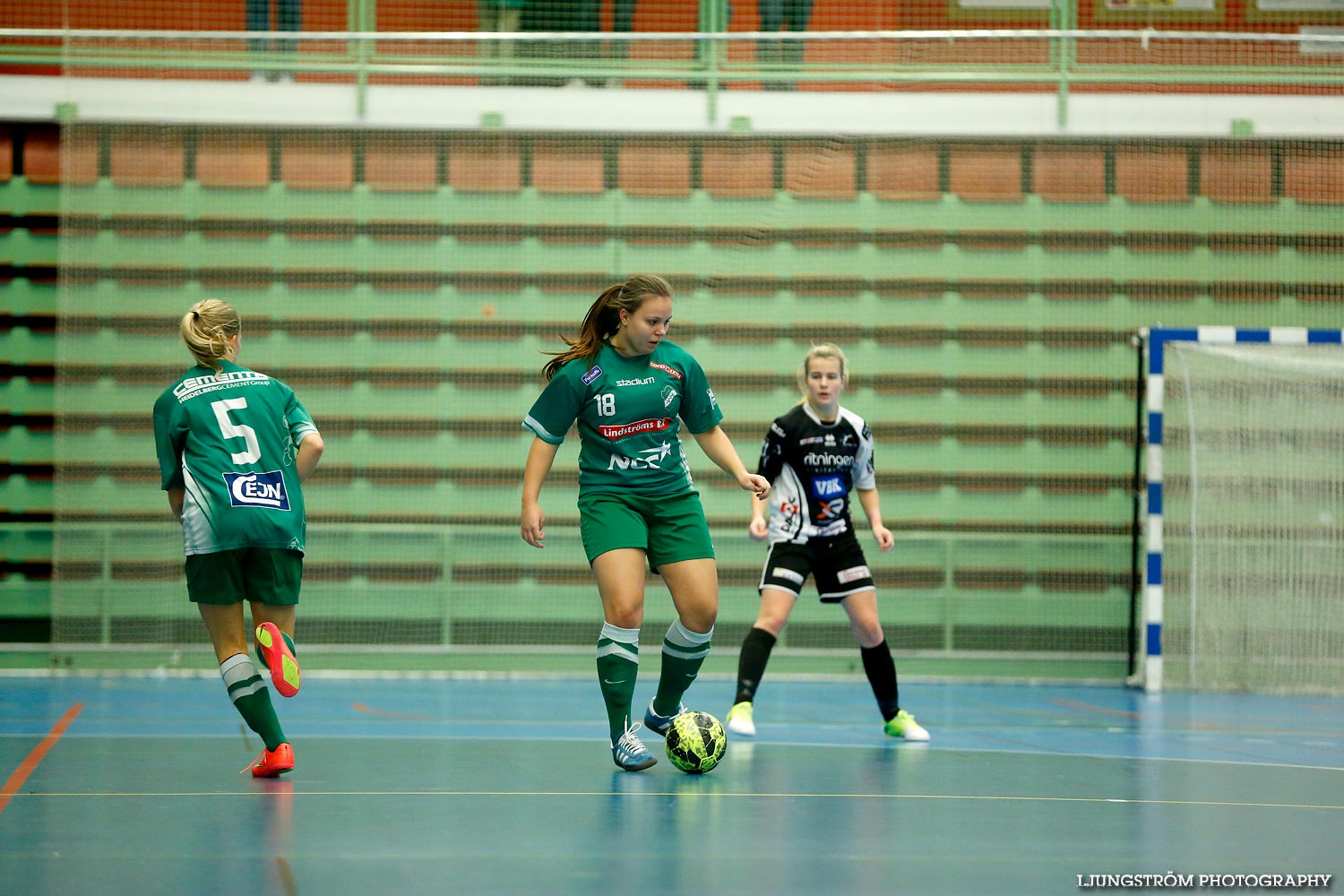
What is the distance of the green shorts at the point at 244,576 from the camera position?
447 cm

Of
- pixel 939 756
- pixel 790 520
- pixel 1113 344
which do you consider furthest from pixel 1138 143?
pixel 939 756

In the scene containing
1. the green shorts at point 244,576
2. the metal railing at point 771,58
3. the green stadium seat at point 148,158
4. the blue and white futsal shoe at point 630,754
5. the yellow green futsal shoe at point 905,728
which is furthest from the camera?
the metal railing at point 771,58

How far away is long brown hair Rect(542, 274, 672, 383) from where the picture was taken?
4.57 metres

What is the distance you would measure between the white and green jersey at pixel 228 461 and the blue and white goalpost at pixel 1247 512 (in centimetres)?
546

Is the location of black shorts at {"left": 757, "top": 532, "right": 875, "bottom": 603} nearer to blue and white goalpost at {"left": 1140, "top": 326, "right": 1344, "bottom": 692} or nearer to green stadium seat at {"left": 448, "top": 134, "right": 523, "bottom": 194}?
blue and white goalpost at {"left": 1140, "top": 326, "right": 1344, "bottom": 692}

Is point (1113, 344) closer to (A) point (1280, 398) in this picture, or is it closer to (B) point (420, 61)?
(A) point (1280, 398)

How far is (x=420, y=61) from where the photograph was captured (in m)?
8.87

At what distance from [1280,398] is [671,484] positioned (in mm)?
4994

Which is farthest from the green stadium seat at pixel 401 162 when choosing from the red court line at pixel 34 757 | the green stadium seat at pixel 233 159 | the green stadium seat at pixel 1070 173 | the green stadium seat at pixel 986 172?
the green stadium seat at pixel 1070 173

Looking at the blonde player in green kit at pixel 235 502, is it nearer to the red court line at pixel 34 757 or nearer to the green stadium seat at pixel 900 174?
the red court line at pixel 34 757

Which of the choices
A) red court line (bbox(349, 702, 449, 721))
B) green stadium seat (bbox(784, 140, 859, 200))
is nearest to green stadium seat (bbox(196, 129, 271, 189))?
green stadium seat (bbox(784, 140, 859, 200))

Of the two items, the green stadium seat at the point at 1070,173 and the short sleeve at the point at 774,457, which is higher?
the green stadium seat at the point at 1070,173

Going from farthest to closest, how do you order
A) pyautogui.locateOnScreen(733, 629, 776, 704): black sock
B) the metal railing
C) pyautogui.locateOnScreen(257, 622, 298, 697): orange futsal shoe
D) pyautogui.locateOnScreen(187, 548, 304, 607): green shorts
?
the metal railing
pyautogui.locateOnScreen(733, 629, 776, 704): black sock
pyautogui.locateOnScreen(187, 548, 304, 607): green shorts
pyautogui.locateOnScreen(257, 622, 298, 697): orange futsal shoe

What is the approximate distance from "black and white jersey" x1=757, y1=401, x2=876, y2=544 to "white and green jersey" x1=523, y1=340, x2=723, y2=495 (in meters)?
1.20
